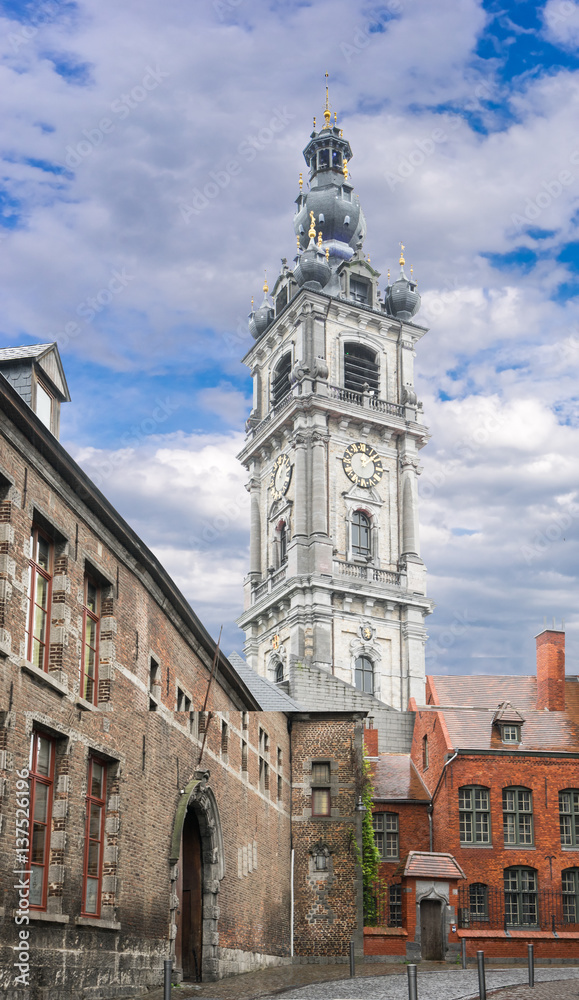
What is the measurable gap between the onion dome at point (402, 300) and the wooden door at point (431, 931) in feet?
138

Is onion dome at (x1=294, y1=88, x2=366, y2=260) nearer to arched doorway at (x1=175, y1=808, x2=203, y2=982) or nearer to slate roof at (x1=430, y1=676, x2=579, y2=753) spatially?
slate roof at (x1=430, y1=676, x2=579, y2=753)

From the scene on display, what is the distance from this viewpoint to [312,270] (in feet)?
220

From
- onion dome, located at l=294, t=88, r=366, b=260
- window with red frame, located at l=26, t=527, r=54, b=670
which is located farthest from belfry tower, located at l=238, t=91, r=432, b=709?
window with red frame, located at l=26, t=527, r=54, b=670

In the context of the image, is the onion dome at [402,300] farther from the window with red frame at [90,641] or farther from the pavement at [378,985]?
the window with red frame at [90,641]

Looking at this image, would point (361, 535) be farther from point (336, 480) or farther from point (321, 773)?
point (321, 773)

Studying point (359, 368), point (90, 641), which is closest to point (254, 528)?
point (359, 368)

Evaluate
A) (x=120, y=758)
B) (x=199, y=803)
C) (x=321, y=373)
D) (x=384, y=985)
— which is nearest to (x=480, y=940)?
(x=384, y=985)

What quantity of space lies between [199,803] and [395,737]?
28.7 m

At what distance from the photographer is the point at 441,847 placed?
37.6 meters

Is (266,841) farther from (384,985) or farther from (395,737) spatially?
(395,737)

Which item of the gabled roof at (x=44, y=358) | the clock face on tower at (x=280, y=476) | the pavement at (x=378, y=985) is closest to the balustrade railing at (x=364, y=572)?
the clock face on tower at (x=280, y=476)

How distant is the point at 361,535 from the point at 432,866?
29.8 m

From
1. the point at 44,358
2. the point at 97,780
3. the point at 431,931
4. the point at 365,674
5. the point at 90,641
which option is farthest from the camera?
the point at 365,674

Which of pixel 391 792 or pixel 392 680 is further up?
pixel 392 680
